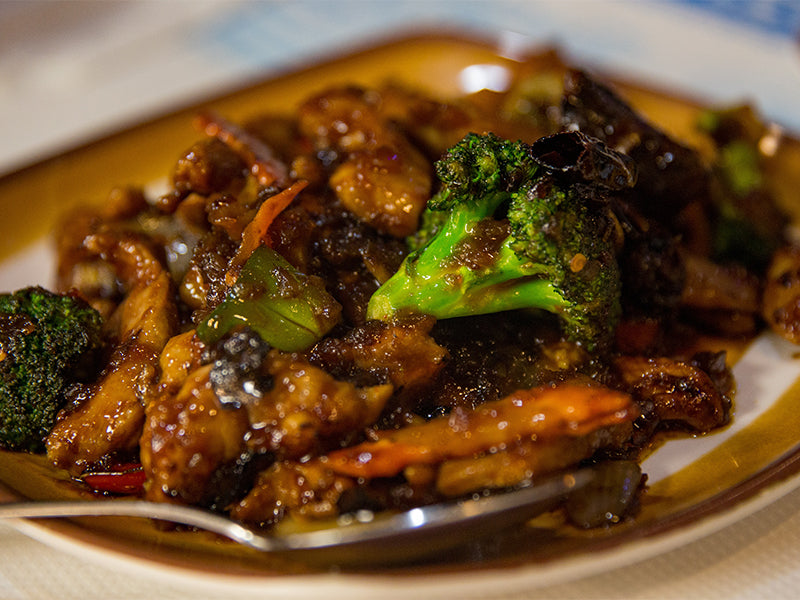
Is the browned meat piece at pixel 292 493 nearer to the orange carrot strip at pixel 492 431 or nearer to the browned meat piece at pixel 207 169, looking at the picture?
the orange carrot strip at pixel 492 431

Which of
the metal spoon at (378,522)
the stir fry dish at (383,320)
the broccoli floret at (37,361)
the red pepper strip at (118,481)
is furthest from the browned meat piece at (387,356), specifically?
the broccoli floret at (37,361)

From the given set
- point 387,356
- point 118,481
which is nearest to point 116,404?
point 118,481

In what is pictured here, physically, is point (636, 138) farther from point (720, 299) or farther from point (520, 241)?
point (520, 241)

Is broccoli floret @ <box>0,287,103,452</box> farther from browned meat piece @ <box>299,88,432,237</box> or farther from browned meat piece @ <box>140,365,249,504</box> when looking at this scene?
browned meat piece @ <box>299,88,432,237</box>

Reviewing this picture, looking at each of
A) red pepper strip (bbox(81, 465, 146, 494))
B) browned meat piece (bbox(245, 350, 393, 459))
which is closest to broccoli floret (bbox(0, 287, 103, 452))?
red pepper strip (bbox(81, 465, 146, 494))

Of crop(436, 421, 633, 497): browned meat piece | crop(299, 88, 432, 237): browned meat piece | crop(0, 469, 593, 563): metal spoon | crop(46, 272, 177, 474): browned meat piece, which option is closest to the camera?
crop(0, 469, 593, 563): metal spoon

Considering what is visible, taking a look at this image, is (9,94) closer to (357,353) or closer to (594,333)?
(357,353)
